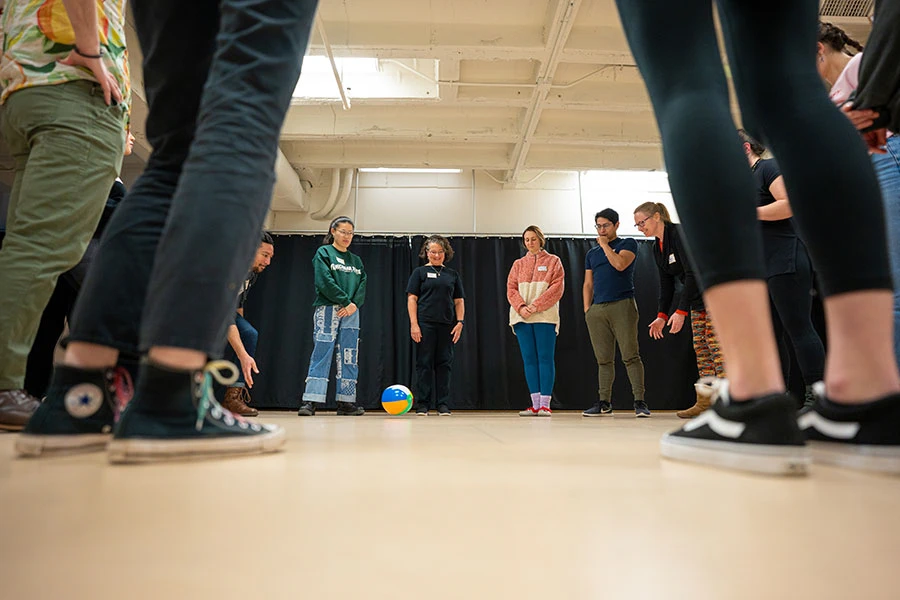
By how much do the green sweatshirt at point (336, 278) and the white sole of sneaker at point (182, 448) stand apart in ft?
9.73

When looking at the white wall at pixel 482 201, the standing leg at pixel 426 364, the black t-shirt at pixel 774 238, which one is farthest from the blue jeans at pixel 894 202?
the white wall at pixel 482 201

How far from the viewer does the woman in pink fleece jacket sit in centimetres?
373

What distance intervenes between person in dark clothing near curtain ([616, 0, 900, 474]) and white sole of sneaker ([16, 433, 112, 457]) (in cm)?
79

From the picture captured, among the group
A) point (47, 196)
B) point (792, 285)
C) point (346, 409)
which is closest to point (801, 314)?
point (792, 285)

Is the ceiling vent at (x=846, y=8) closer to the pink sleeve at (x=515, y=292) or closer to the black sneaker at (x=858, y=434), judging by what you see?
the pink sleeve at (x=515, y=292)

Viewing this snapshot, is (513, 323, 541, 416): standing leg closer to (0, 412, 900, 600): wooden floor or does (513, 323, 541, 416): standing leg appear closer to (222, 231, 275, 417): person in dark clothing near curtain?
(222, 231, 275, 417): person in dark clothing near curtain

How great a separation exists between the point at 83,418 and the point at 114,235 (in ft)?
0.85

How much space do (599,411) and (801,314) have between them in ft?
6.23

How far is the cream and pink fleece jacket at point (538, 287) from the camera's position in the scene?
3.75 metres

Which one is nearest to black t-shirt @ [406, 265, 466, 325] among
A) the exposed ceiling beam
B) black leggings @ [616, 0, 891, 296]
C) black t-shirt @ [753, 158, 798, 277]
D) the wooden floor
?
the exposed ceiling beam

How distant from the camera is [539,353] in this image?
3791 millimetres

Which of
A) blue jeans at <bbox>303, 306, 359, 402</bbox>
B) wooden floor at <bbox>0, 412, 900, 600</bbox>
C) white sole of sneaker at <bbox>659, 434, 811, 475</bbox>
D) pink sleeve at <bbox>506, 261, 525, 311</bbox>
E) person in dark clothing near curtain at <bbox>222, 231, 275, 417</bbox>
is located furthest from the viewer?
pink sleeve at <bbox>506, 261, 525, 311</bbox>

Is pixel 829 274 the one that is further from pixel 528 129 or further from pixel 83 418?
pixel 528 129

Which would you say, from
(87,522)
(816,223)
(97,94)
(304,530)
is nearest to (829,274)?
(816,223)
